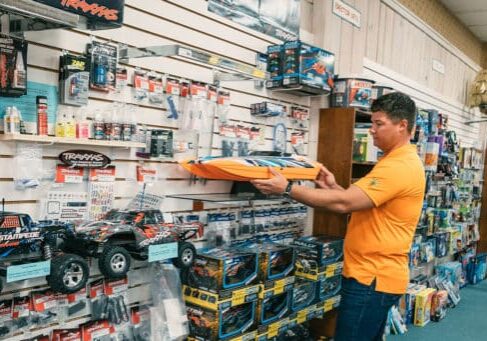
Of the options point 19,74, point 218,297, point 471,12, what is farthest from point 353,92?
point 471,12

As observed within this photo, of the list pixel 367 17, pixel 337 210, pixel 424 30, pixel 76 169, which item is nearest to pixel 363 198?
pixel 337 210

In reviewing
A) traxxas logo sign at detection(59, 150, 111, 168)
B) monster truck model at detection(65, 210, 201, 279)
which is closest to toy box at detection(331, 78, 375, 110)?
monster truck model at detection(65, 210, 201, 279)

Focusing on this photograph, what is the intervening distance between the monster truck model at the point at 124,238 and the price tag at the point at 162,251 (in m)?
0.02

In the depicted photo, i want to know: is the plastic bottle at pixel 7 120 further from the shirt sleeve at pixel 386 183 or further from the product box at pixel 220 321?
the shirt sleeve at pixel 386 183

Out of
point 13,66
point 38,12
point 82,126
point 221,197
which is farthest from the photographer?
point 221,197

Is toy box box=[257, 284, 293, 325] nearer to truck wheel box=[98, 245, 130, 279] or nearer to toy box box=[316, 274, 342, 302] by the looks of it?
toy box box=[316, 274, 342, 302]

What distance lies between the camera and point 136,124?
2551 mm

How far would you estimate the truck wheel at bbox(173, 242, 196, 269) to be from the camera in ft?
8.03

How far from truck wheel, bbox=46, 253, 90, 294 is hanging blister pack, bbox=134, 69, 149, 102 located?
39.2 inches

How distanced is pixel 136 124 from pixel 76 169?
0.44 meters

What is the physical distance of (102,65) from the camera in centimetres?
229

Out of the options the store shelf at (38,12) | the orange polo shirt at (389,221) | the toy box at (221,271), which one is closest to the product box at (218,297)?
the toy box at (221,271)

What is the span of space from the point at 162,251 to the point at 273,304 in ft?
3.88

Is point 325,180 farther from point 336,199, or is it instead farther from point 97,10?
point 97,10
